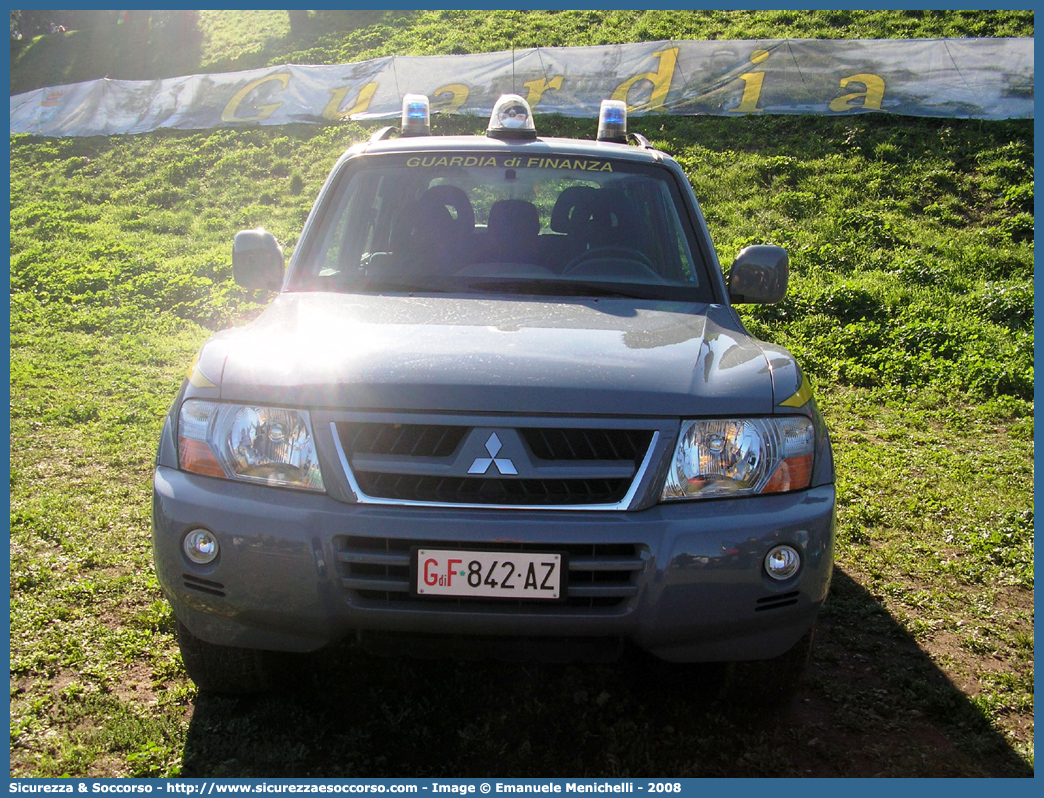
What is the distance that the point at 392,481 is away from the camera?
8.27 ft

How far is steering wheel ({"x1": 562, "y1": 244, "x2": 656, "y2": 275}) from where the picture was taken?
12.3ft

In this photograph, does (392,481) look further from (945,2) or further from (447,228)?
(945,2)

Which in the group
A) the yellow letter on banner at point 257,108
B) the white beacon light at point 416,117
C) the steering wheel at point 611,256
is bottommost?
the yellow letter on banner at point 257,108

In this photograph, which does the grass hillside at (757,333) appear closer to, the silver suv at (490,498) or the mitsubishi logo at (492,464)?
the silver suv at (490,498)

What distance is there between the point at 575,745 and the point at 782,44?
14793 mm

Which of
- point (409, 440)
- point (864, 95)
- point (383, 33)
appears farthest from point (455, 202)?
point (383, 33)

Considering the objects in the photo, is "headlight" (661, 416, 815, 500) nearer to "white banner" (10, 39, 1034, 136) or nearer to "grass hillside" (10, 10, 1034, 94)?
"white banner" (10, 39, 1034, 136)

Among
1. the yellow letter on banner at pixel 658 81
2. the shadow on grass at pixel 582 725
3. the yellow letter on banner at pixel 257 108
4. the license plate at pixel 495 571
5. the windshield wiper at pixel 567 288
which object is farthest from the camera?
the yellow letter on banner at pixel 257 108

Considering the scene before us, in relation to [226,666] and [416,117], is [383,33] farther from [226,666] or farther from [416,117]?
[226,666]

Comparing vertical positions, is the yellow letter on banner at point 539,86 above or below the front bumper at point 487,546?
above

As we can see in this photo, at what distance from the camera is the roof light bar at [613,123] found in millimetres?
4906

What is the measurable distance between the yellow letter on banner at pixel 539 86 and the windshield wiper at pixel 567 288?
1313 cm

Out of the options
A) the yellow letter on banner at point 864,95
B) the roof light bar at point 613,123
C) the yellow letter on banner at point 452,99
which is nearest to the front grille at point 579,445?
the roof light bar at point 613,123

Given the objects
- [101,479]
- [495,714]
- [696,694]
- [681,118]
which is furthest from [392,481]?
[681,118]
